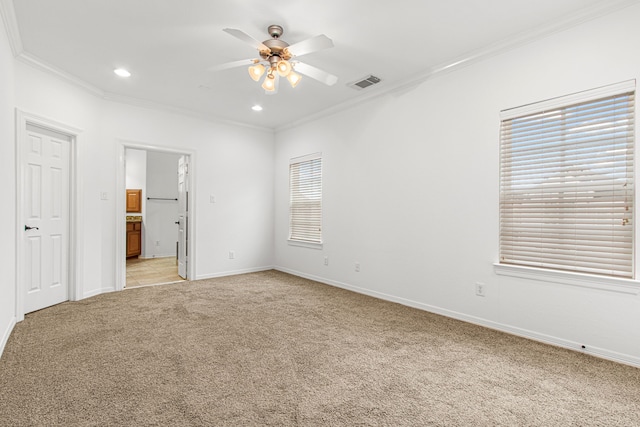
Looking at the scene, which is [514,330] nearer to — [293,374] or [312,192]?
[293,374]

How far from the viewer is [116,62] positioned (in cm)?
347

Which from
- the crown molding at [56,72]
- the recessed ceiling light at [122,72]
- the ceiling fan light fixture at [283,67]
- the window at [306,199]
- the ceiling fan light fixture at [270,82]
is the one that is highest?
the recessed ceiling light at [122,72]

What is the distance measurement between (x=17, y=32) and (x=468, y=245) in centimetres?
463

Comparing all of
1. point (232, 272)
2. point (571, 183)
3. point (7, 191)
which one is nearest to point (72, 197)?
point (7, 191)

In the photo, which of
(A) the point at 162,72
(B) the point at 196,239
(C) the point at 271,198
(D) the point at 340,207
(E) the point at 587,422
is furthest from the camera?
(C) the point at 271,198

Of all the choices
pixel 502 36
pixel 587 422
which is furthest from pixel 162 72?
pixel 587 422

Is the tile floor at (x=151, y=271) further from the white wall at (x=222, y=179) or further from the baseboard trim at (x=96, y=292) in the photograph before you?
the white wall at (x=222, y=179)

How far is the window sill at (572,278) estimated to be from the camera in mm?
2353

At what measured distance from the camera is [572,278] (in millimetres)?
2609

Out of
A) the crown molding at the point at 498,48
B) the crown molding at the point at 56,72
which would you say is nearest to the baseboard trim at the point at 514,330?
the crown molding at the point at 498,48

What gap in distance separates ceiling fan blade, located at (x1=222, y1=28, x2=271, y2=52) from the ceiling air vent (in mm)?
1418

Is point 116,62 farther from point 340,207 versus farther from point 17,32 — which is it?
point 340,207

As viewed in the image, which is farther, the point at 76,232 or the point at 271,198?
the point at 271,198

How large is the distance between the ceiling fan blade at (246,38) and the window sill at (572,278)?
9.51 feet
